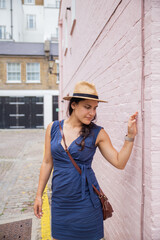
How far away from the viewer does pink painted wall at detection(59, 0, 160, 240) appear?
5.32 ft

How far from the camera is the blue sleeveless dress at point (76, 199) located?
5.94 feet

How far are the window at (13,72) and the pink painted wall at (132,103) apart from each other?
57.8ft

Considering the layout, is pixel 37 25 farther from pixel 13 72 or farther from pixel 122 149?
pixel 122 149

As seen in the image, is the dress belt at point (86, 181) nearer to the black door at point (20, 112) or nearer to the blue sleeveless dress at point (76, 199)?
the blue sleeveless dress at point (76, 199)

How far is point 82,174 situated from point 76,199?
8.5 inches

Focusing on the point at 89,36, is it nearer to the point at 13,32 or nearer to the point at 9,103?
the point at 9,103

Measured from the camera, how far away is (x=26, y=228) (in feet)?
11.1

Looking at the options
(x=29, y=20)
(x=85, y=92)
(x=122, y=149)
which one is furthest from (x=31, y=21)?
(x=122, y=149)

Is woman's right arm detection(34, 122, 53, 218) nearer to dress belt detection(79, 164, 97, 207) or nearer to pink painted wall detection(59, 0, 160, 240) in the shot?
dress belt detection(79, 164, 97, 207)

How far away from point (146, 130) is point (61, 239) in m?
1.18

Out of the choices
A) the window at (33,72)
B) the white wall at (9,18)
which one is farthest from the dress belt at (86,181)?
the white wall at (9,18)

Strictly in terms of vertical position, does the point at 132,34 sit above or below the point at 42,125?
above

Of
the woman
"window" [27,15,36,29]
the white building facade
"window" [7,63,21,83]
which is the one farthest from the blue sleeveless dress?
"window" [27,15,36,29]

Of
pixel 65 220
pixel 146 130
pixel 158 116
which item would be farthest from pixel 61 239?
pixel 158 116
